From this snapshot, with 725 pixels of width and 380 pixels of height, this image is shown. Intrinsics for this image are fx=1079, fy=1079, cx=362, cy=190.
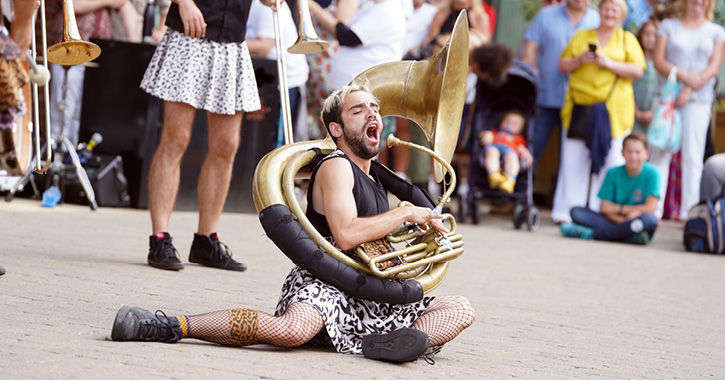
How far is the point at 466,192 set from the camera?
10328 mm

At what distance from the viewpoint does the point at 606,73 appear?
1023 cm

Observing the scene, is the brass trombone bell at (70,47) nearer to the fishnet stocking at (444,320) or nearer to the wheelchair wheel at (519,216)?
the fishnet stocking at (444,320)

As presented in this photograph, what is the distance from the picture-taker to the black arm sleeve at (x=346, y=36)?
354 inches

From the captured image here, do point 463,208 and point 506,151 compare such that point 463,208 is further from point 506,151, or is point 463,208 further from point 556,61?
point 556,61

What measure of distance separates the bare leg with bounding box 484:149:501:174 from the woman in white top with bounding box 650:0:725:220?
1974mm

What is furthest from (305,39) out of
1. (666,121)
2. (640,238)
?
(666,121)

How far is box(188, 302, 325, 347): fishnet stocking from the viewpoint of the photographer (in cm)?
378

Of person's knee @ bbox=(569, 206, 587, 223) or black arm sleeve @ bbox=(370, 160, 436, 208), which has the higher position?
black arm sleeve @ bbox=(370, 160, 436, 208)

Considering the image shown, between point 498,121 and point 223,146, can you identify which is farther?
point 498,121

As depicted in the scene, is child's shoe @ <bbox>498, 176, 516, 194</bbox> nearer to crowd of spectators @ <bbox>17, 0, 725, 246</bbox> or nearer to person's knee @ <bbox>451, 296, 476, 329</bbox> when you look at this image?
crowd of spectators @ <bbox>17, 0, 725, 246</bbox>

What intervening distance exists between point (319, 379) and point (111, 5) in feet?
20.9

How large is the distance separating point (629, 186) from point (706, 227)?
31.5 inches

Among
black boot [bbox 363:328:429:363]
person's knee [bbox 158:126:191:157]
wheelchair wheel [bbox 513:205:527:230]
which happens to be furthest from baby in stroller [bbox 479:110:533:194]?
black boot [bbox 363:328:429:363]

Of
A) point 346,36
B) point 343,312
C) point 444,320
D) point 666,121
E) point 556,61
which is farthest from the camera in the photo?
point 666,121
